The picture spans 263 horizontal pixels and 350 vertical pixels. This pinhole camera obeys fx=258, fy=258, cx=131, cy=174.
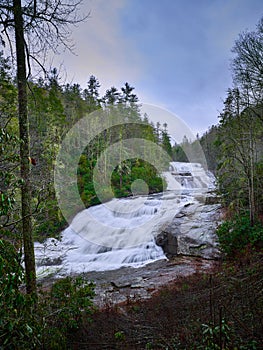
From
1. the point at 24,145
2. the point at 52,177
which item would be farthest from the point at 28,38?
the point at 52,177

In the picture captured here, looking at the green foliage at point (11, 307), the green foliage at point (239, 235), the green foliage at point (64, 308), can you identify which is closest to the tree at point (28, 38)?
the green foliage at point (64, 308)

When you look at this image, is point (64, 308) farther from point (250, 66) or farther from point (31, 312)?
point (250, 66)

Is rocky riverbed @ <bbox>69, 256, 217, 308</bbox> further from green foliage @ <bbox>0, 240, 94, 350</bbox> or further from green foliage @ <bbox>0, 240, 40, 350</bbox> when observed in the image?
green foliage @ <bbox>0, 240, 40, 350</bbox>

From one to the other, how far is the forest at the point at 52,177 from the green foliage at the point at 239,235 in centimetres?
3

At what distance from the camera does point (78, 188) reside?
A: 19.4 meters

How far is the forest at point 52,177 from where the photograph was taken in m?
2.67

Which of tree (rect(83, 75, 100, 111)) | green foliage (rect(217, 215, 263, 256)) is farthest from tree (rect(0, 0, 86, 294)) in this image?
tree (rect(83, 75, 100, 111))

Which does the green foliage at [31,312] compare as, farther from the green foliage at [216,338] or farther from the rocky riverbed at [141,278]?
the green foliage at [216,338]

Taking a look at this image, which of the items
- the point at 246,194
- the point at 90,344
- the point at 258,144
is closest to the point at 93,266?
the point at 90,344

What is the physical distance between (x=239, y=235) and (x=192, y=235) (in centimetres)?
258

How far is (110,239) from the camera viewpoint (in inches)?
467

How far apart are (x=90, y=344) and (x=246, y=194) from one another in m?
8.03

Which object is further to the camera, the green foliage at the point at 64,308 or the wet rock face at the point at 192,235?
the wet rock face at the point at 192,235

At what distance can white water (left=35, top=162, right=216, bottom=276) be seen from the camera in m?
9.81
